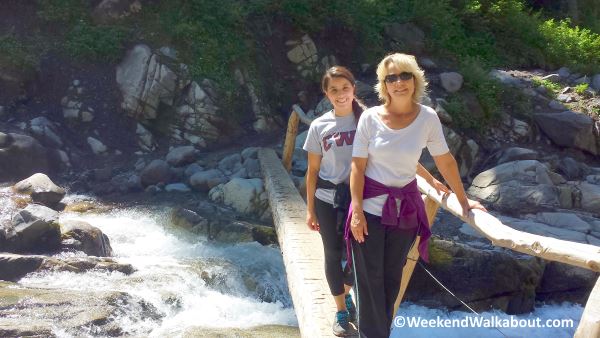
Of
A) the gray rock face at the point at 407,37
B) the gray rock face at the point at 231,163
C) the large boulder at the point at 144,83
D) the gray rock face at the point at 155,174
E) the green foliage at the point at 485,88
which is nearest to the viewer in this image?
the gray rock face at the point at 155,174

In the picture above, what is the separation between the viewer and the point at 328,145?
12.9ft

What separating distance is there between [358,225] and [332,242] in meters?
0.69

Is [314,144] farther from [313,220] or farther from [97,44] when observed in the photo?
[97,44]

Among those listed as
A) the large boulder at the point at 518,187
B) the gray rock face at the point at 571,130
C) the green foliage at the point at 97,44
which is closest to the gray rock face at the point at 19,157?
the green foliage at the point at 97,44

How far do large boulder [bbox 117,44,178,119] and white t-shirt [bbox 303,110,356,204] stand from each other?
832 centimetres

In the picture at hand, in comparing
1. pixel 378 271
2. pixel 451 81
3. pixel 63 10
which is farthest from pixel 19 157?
pixel 378 271

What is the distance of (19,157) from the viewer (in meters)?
10.2

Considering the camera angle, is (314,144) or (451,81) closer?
(314,144)

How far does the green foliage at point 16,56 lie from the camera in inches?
457

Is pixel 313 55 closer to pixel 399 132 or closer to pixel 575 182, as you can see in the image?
pixel 575 182

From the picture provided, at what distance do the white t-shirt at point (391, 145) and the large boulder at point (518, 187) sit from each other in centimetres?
643

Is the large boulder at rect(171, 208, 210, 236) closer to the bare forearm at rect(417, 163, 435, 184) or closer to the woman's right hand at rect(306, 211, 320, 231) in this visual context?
the woman's right hand at rect(306, 211, 320, 231)

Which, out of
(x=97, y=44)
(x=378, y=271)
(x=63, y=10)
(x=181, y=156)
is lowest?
(x=181, y=156)

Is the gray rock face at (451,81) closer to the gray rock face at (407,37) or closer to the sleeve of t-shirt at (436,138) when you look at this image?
the gray rock face at (407,37)
